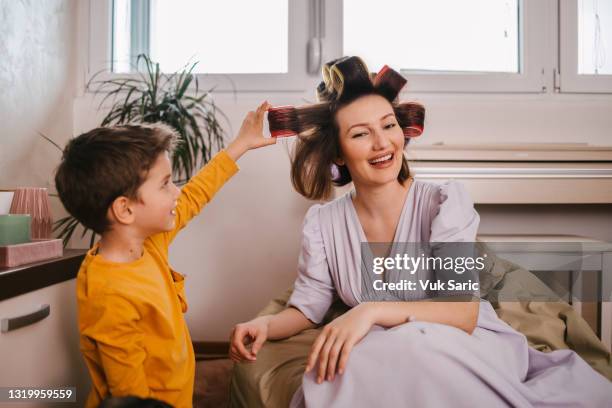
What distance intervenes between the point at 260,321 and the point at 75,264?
0.55 m

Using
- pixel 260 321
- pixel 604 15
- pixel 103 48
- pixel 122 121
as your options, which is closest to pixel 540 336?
pixel 260 321

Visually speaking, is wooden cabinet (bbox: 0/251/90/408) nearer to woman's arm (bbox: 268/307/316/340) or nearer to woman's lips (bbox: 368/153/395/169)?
woman's arm (bbox: 268/307/316/340)

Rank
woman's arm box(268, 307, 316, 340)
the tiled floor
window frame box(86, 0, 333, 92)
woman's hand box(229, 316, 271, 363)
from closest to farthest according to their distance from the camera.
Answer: woman's hand box(229, 316, 271, 363) < woman's arm box(268, 307, 316, 340) < the tiled floor < window frame box(86, 0, 333, 92)

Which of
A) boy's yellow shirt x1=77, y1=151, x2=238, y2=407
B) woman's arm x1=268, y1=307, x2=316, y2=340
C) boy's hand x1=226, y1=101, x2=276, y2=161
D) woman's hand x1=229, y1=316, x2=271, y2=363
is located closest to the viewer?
boy's yellow shirt x1=77, y1=151, x2=238, y2=407

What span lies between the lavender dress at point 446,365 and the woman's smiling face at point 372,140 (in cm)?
13

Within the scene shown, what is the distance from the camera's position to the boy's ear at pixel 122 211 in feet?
3.37

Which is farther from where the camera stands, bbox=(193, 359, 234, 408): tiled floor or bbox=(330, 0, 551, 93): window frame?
bbox=(330, 0, 551, 93): window frame

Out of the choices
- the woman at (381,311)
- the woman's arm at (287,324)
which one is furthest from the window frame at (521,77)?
the woman's arm at (287,324)

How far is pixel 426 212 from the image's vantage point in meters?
1.28

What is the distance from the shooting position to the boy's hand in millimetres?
1333

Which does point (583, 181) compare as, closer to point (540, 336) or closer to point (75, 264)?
point (540, 336)

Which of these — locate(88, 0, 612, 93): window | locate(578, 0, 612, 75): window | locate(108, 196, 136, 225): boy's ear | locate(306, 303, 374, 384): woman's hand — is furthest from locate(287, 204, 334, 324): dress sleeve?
locate(578, 0, 612, 75): window

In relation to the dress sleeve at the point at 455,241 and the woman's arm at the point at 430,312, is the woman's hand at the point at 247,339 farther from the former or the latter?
the dress sleeve at the point at 455,241

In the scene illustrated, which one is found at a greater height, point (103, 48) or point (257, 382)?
point (103, 48)
